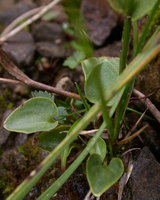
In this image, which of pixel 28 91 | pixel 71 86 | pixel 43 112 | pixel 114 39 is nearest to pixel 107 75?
pixel 43 112

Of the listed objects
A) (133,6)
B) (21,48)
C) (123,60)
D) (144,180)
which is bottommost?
(144,180)

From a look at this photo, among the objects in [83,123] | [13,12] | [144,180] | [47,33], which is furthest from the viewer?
[13,12]

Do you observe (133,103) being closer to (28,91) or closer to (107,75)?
(107,75)

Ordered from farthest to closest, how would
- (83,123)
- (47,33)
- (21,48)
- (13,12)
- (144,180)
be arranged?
(13,12)
(47,33)
(21,48)
(144,180)
(83,123)

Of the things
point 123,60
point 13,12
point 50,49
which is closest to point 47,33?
point 50,49

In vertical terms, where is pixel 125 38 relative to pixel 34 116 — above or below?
above

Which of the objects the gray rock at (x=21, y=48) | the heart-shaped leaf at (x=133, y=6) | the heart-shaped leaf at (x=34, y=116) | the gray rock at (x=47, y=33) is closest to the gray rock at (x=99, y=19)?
the gray rock at (x=47, y=33)

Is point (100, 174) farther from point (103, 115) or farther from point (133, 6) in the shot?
point (133, 6)

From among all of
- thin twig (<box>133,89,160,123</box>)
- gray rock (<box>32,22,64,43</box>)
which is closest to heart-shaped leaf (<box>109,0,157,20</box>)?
thin twig (<box>133,89,160,123</box>)
